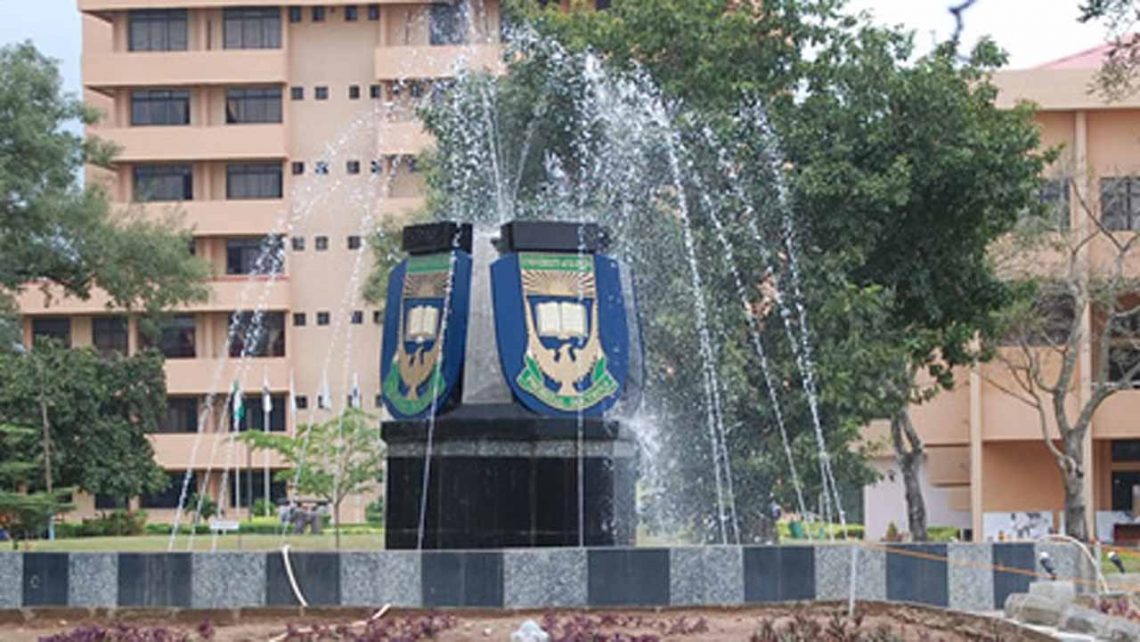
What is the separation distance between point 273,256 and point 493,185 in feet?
98.3

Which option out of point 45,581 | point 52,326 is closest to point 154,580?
point 45,581

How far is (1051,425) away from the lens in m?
46.8

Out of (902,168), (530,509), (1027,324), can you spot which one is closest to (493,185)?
(902,168)

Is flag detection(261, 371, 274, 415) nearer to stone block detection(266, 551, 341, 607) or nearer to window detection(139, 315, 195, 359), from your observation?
window detection(139, 315, 195, 359)

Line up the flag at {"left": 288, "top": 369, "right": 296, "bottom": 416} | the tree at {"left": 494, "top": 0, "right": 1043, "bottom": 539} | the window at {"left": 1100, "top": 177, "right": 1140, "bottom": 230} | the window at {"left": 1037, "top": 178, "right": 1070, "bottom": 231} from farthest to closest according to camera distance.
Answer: the flag at {"left": 288, "top": 369, "right": 296, "bottom": 416}
the window at {"left": 1100, "top": 177, "right": 1140, "bottom": 230}
the window at {"left": 1037, "top": 178, "right": 1070, "bottom": 231}
the tree at {"left": 494, "top": 0, "right": 1043, "bottom": 539}

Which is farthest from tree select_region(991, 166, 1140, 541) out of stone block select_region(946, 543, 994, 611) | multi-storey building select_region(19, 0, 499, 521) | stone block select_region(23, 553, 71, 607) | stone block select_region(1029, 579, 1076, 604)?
multi-storey building select_region(19, 0, 499, 521)

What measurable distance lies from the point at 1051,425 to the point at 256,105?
26.4 meters

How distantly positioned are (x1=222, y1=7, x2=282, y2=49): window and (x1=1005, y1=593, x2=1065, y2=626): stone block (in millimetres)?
48618

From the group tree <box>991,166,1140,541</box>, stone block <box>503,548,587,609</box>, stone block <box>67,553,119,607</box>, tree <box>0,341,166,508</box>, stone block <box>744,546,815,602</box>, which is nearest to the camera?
stone block <box>503,548,587,609</box>

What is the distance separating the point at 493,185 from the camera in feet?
111

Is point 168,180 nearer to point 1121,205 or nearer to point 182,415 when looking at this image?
point 182,415

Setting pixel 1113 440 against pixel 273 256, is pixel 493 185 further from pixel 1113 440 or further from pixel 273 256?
pixel 273 256

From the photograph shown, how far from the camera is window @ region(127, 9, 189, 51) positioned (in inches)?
2459

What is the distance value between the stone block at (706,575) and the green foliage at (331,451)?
Result: 67.3ft
